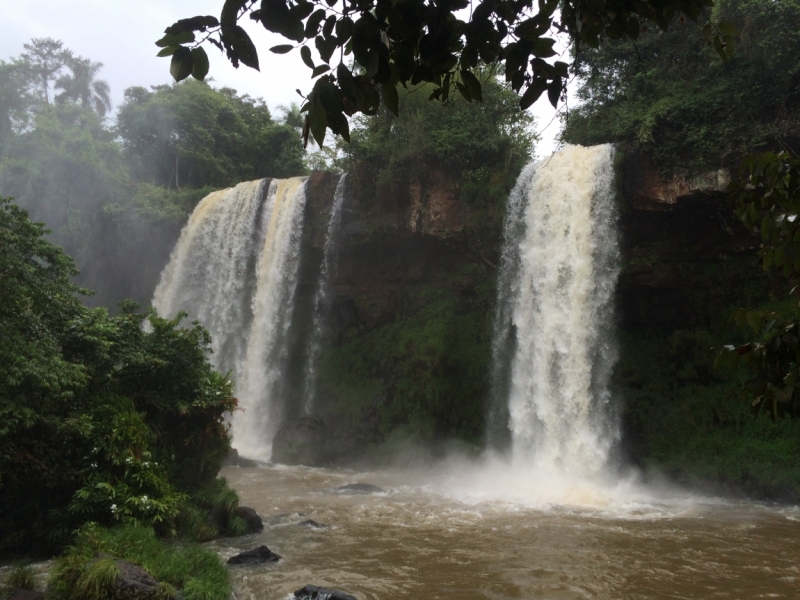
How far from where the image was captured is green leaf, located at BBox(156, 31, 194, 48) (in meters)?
1.94

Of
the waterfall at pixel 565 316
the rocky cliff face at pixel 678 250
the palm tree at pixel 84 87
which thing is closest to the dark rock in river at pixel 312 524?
the waterfall at pixel 565 316

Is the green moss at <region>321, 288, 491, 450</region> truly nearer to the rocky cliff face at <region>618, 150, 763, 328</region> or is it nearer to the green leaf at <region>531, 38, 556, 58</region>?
the rocky cliff face at <region>618, 150, 763, 328</region>

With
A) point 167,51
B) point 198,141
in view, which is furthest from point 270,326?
point 167,51

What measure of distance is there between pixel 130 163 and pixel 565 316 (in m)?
24.3

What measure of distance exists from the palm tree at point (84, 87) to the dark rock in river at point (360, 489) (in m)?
38.0

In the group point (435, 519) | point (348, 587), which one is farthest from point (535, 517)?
point (348, 587)

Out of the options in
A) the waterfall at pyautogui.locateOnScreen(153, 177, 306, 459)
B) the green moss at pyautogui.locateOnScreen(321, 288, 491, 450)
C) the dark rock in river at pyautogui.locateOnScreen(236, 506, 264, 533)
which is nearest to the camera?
the dark rock in river at pyautogui.locateOnScreen(236, 506, 264, 533)

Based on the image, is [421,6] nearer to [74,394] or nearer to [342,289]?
[74,394]

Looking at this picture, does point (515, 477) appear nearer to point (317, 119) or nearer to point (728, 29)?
point (728, 29)

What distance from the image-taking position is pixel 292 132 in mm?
31906

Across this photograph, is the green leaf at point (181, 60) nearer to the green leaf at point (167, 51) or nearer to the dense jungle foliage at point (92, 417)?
the green leaf at point (167, 51)

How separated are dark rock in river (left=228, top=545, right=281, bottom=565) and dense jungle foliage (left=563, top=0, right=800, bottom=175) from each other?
11064 mm

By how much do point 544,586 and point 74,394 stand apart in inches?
256

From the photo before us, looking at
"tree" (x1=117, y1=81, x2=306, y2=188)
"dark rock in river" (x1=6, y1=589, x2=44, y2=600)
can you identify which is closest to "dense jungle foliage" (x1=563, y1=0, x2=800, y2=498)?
"dark rock in river" (x1=6, y1=589, x2=44, y2=600)
